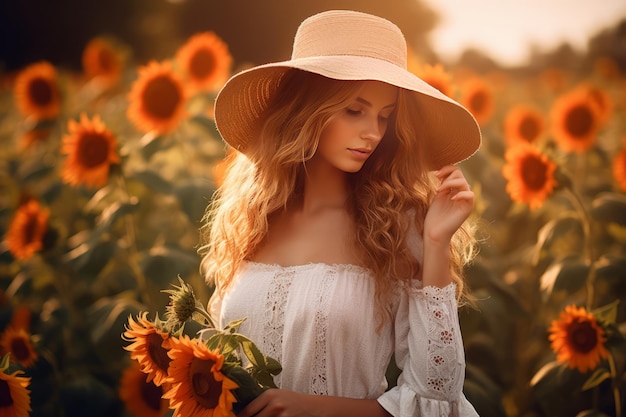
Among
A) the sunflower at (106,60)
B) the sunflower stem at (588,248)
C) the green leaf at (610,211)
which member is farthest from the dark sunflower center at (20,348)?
the sunflower at (106,60)

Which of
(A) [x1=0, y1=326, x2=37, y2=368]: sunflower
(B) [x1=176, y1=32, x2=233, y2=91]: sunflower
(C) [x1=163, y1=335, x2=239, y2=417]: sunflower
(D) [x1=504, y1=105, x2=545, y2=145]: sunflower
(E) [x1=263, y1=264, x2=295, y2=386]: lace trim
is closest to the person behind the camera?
(C) [x1=163, y1=335, x2=239, y2=417]: sunflower

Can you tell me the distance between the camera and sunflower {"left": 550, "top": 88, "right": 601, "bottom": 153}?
3.45 metres

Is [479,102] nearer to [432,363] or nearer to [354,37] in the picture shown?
[354,37]

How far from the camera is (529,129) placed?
3.82m

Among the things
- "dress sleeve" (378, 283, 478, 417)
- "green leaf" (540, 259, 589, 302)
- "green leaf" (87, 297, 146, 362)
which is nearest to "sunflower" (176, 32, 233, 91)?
"green leaf" (87, 297, 146, 362)

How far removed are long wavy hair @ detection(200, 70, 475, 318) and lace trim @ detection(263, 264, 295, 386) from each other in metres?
0.22

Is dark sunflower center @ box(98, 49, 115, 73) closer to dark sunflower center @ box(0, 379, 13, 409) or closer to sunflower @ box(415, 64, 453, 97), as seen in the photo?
sunflower @ box(415, 64, 453, 97)

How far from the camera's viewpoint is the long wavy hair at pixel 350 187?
1881 millimetres

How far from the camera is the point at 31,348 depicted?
2365 millimetres

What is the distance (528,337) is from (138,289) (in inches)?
69.5

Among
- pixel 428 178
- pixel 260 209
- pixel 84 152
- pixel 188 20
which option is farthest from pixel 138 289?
pixel 188 20

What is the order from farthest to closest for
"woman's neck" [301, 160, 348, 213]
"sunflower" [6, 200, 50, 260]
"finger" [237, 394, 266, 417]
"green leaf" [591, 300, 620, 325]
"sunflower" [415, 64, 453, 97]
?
"sunflower" [6, 200, 50, 260] → "sunflower" [415, 64, 453, 97] → "green leaf" [591, 300, 620, 325] → "woman's neck" [301, 160, 348, 213] → "finger" [237, 394, 266, 417]

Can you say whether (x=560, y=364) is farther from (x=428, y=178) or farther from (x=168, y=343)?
(x=168, y=343)

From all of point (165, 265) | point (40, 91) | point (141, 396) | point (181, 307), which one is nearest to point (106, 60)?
point (40, 91)
